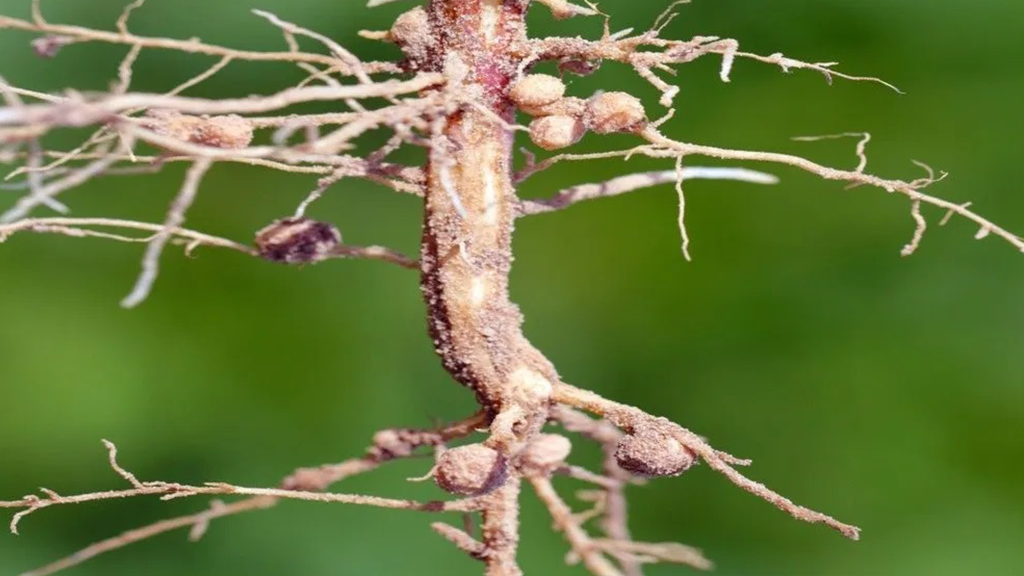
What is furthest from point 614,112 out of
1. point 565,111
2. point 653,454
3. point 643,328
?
point 643,328

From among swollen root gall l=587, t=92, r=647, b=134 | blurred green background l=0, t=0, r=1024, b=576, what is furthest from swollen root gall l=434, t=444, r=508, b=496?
blurred green background l=0, t=0, r=1024, b=576

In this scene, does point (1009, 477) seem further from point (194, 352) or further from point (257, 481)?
point (194, 352)

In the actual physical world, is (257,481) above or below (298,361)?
below

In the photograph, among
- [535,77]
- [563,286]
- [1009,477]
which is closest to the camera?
[535,77]

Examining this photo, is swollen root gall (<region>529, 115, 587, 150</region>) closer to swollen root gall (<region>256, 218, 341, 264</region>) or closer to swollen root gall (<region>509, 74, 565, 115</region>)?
swollen root gall (<region>509, 74, 565, 115</region>)

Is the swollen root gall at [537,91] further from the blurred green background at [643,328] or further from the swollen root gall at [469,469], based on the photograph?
the blurred green background at [643,328]

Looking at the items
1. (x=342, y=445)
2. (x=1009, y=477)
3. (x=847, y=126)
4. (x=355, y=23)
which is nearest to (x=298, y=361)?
(x=342, y=445)
